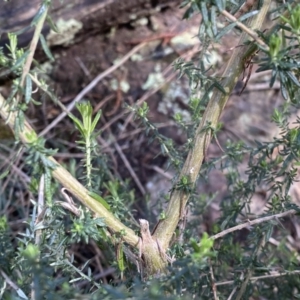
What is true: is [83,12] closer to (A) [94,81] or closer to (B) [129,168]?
(A) [94,81]

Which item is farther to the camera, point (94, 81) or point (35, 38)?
point (94, 81)

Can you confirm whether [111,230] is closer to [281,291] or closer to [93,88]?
[281,291]

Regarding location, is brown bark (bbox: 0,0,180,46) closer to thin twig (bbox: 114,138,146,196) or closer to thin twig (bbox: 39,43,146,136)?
thin twig (bbox: 39,43,146,136)

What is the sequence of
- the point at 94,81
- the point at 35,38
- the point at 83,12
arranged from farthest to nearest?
the point at 94,81 < the point at 83,12 < the point at 35,38

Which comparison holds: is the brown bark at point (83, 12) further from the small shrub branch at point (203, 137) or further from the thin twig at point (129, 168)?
the small shrub branch at point (203, 137)

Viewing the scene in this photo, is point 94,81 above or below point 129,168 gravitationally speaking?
above

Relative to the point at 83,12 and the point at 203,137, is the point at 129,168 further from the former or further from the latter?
the point at 203,137

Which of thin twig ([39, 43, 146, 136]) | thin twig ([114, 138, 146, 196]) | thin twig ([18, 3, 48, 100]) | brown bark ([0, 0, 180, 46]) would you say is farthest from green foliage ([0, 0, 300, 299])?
brown bark ([0, 0, 180, 46])

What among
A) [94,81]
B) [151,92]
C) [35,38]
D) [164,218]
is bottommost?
[151,92]

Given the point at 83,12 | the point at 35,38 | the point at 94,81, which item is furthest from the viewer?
the point at 94,81

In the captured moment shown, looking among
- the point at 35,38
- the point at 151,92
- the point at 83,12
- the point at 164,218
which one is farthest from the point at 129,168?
the point at 35,38

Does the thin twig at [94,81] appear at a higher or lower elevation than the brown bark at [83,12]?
lower

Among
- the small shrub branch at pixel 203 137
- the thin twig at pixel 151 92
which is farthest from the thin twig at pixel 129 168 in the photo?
the small shrub branch at pixel 203 137

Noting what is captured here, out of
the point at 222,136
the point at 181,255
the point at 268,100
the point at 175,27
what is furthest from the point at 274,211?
the point at 175,27
